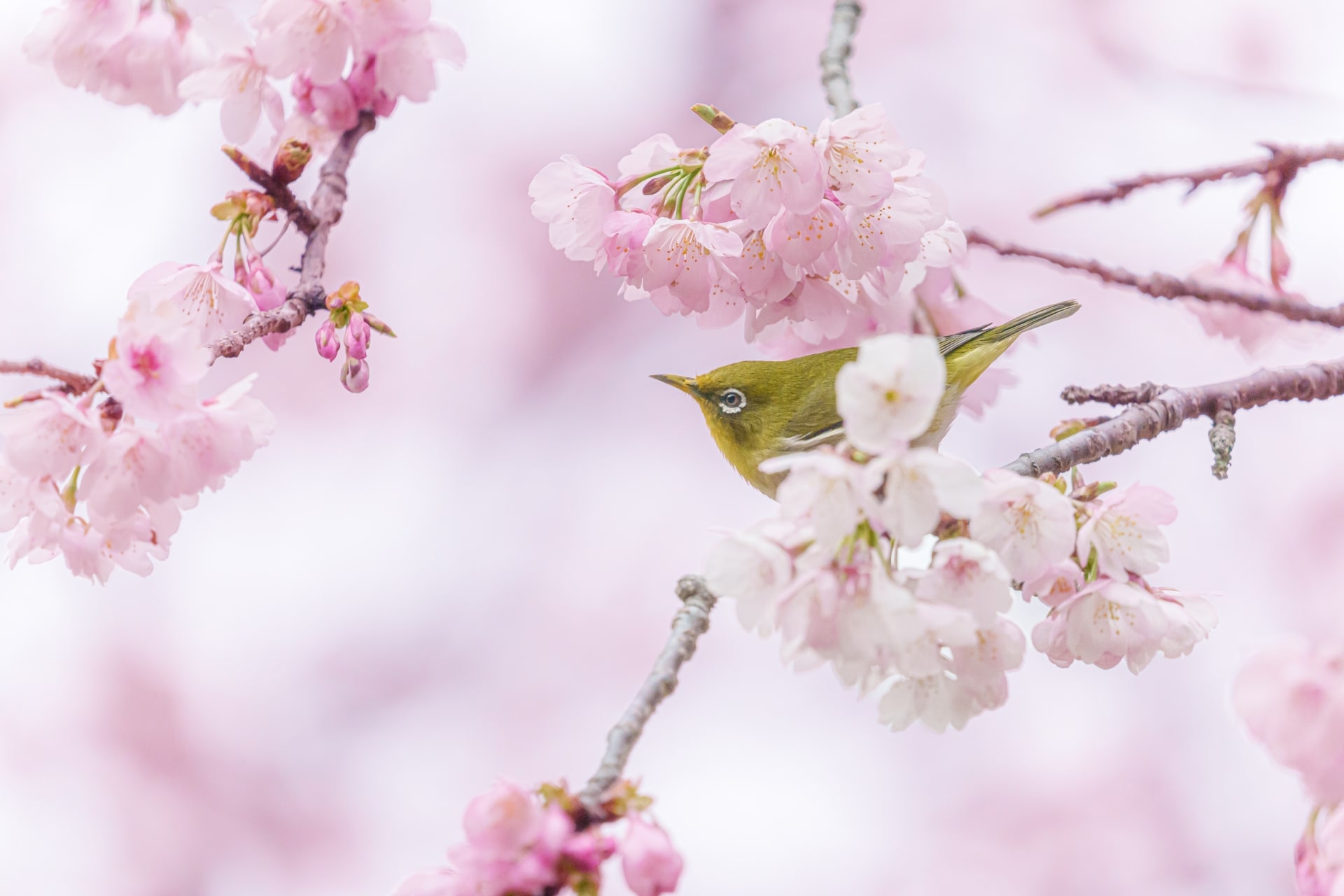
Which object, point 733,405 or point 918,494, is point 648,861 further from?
point 733,405

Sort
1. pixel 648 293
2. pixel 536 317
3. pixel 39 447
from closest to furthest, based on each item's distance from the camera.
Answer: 1. pixel 39 447
2. pixel 648 293
3. pixel 536 317

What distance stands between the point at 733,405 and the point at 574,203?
229 millimetres

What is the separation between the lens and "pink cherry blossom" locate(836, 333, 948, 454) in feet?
1.15

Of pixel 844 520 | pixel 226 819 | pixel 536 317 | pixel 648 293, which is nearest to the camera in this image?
A: pixel 844 520

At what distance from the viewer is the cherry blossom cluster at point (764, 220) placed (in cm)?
55

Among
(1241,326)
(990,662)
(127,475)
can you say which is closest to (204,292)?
(127,475)

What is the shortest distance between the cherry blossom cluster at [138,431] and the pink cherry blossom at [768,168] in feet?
0.94

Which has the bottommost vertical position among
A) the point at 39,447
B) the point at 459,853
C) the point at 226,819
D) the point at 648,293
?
the point at 226,819

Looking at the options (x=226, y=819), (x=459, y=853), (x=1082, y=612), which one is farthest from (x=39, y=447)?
(x=226, y=819)

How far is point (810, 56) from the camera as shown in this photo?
5.47ft

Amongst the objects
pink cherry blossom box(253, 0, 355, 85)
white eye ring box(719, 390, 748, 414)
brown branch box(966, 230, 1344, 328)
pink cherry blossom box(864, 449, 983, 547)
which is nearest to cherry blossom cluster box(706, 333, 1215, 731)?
pink cherry blossom box(864, 449, 983, 547)

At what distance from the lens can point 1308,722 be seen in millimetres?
467

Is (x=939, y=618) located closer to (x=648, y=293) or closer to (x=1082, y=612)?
(x=1082, y=612)

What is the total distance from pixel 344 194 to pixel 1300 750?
2.23ft
